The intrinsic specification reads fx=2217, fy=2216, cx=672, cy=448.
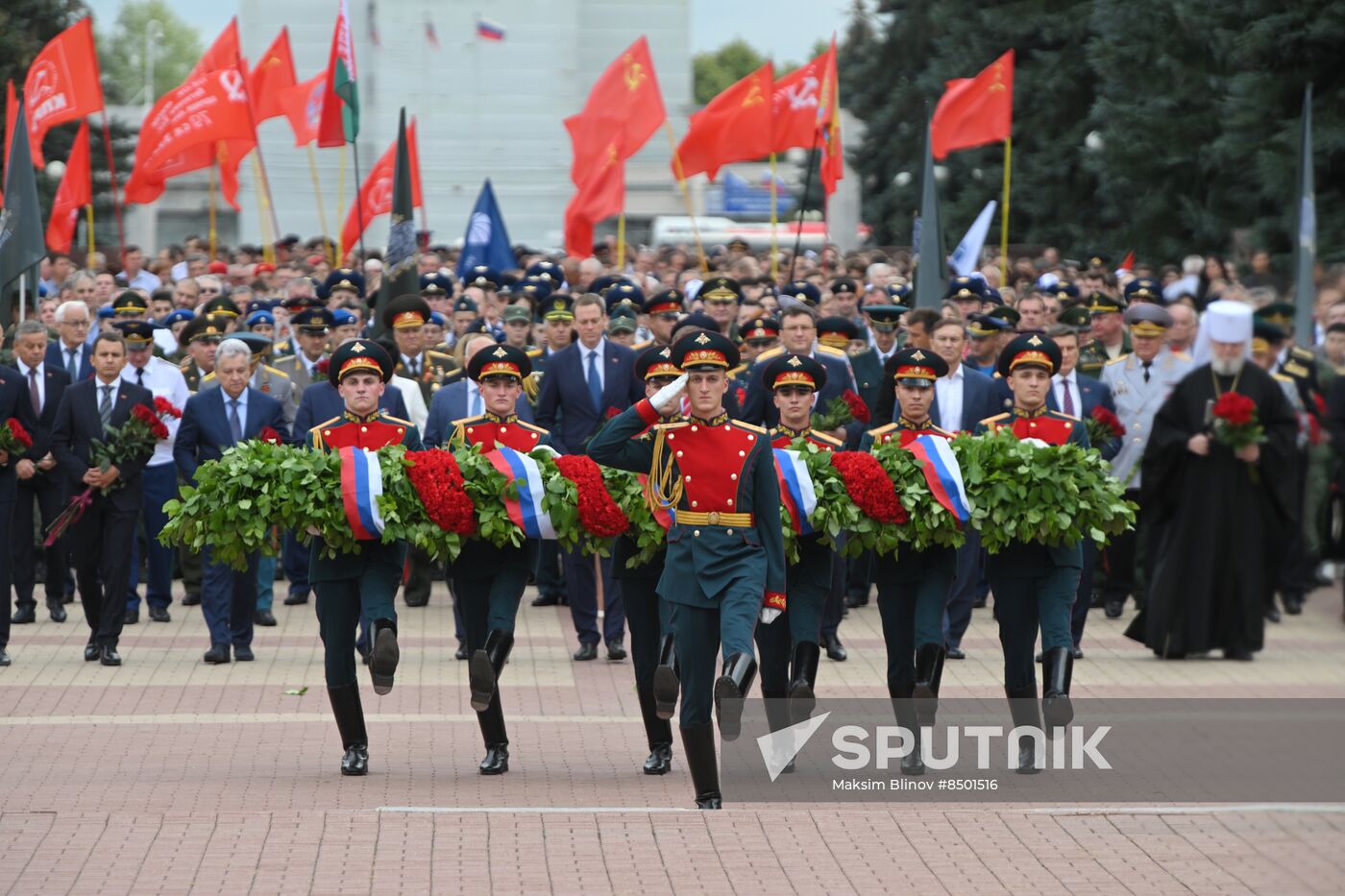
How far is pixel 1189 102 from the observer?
3042 centimetres

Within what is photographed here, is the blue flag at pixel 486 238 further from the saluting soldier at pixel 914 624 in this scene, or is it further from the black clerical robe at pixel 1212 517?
the saluting soldier at pixel 914 624

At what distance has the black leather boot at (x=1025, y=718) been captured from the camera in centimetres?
1045

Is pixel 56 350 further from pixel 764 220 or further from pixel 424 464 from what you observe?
pixel 764 220

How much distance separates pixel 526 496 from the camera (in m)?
10.4

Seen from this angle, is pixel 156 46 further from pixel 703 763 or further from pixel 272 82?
pixel 703 763

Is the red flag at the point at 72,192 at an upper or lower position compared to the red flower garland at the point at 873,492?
upper

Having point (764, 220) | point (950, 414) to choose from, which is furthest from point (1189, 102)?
A: point (764, 220)

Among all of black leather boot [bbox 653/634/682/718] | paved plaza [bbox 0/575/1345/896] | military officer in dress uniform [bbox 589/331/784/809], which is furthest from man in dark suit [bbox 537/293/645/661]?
black leather boot [bbox 653/634/682/718]

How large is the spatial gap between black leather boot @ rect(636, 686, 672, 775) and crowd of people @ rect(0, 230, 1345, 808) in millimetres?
22

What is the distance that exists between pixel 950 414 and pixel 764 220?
53.3 m

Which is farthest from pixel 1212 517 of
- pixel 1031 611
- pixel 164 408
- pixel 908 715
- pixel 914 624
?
pixel 164 408

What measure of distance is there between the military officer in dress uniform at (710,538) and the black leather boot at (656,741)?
3.32ft

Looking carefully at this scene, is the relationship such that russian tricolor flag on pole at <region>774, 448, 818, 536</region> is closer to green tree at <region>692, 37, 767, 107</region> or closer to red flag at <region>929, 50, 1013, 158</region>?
red flag at <region>929, 50, 1013, 158</region>

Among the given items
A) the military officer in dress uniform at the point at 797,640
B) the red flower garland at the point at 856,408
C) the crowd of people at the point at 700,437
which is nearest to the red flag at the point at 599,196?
the crowd of people at the point at 700,437
